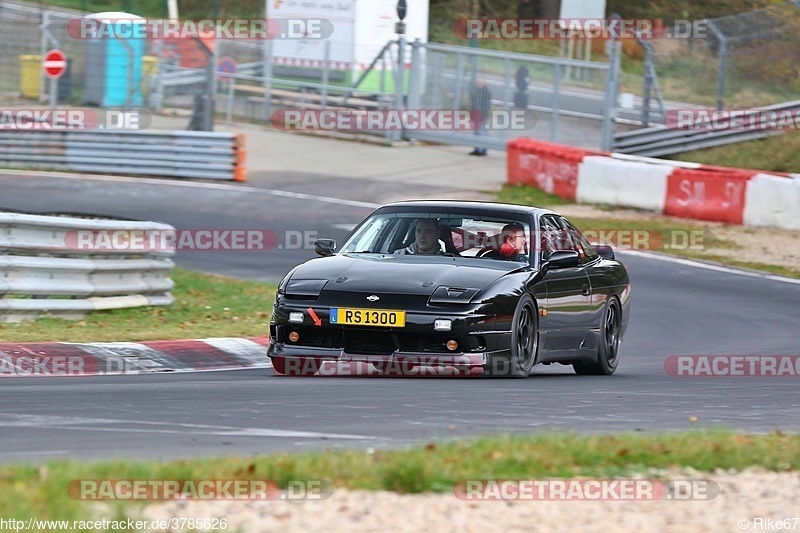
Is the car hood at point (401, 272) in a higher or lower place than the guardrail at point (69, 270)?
higher

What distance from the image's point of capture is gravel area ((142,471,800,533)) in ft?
15.9

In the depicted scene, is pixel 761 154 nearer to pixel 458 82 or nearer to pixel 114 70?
pixel 458 82

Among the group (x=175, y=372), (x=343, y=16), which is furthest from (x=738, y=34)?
(x=175, y=372)

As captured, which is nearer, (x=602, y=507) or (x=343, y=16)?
(x=602, y=507)

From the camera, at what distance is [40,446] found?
237 inches

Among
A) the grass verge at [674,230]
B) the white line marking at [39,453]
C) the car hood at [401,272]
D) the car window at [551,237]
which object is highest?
the car window at [551,237]

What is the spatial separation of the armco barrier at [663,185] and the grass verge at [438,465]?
14348 millimetres

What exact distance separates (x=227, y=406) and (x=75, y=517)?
9.87 feet

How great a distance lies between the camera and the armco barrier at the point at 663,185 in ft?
68.1

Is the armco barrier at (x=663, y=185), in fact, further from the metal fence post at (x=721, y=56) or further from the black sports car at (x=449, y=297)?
the black sports car at (x=449, y=297)

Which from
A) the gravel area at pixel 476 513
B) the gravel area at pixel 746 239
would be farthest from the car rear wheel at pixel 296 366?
the gravel area at pixel 746 239

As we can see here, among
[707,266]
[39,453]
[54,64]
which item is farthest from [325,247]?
[54,64]

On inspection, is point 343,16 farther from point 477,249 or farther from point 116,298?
point 477,249

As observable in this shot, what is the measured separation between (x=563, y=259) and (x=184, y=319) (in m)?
4.28
